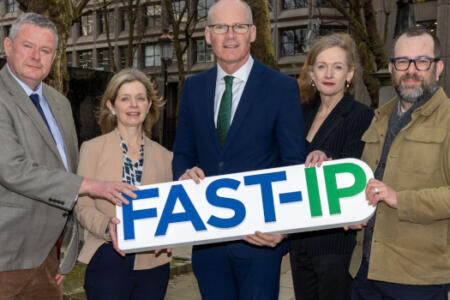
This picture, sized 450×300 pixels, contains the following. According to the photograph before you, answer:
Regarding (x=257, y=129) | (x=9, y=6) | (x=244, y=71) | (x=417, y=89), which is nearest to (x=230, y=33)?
(x=244, y=71)

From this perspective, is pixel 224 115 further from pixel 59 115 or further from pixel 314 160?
pixel 59 115

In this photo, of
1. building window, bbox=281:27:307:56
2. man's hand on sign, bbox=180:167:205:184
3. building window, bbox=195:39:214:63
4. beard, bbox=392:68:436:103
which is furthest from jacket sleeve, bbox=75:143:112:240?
building window, bbox=195:39:214:63

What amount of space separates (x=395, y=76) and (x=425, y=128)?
0.37 meters

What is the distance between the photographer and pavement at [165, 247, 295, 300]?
634 cm

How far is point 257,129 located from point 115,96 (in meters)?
1.06

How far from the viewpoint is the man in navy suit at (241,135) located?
121 inches

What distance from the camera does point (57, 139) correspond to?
334 cm

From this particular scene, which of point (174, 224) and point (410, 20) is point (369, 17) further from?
point (174, 224)

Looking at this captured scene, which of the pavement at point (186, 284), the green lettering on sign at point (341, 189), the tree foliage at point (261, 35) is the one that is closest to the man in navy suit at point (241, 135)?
the green lettering on sign at point (341, 189)

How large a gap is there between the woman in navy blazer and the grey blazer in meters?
1.60

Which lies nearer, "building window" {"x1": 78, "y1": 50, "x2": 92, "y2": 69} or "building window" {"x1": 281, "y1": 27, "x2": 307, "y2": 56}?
"building window" {"x1": 281, "y1": 27, "x2": 307, "y2": 56}

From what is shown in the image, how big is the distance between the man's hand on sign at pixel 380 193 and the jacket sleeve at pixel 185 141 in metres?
1.19

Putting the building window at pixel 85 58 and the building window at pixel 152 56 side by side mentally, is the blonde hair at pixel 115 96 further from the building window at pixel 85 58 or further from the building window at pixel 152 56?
the building window at pixel 85 58

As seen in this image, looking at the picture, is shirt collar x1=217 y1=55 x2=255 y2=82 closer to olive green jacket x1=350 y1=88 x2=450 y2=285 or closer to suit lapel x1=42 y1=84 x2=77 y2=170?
olive green jacket x1=350 y1=88 x2=450 y2=285
